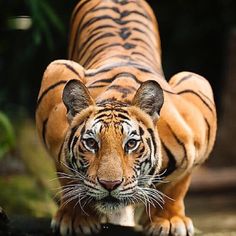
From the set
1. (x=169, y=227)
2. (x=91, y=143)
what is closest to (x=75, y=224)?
(x=169, y=227)

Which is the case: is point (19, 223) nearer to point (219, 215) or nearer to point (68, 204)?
point (68, 204)

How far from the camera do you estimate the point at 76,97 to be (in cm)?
405

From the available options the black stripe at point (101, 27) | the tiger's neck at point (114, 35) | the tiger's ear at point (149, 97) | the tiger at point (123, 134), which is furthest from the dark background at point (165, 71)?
the tiger's ear at point (149, 97)

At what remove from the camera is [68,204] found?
14.2 feet

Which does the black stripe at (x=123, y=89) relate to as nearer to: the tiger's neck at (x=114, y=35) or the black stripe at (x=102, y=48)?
the tiger's neck at (x=114, y=35)

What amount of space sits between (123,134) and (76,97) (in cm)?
32

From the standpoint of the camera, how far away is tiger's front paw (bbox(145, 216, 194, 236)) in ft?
14.2

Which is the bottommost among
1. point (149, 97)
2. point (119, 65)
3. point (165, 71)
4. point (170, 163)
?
point (165, 71)

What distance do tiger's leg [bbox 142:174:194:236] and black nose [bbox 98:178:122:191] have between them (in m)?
0.64

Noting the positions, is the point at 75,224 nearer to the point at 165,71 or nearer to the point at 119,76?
the point at 119,76

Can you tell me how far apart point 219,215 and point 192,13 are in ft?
10.6

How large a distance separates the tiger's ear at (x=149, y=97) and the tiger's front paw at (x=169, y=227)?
21.9 inches

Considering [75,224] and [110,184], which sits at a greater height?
[110,184]

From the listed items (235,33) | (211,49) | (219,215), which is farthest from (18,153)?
(211,49)
